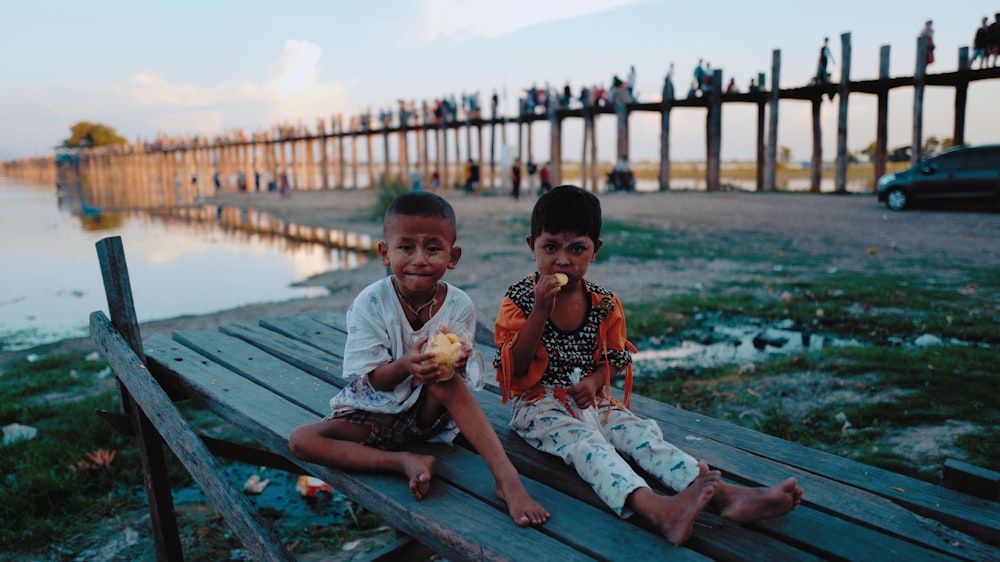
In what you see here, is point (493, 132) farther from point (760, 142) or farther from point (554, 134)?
point (760, 142)

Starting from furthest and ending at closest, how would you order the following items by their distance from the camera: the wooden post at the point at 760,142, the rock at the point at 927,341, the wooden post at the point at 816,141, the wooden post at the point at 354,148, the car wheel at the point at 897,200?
the wooden post at the point at 354,148, the wooden post at the point at 760,142, the wooden post at the point at 816,141, the car wheel at the point at 897,200, the rock at the point at 927,341

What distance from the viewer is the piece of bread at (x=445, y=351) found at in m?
1.99

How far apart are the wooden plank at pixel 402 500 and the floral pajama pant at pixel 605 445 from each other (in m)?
0.30

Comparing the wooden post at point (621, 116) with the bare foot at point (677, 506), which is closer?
the bare foot at point (677, 506)

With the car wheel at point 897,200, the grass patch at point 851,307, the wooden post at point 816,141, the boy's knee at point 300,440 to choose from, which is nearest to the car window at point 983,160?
the car wheel at point 897,200

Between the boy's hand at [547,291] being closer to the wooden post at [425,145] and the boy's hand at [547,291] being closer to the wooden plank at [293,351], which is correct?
the wooden plank at [293,351]

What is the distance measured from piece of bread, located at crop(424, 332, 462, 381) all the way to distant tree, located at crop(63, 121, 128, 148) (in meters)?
106

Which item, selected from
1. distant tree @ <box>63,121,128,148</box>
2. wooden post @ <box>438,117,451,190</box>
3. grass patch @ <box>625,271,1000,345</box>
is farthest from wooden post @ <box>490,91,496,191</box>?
distant tree @ <box>63,121,128,148</box>

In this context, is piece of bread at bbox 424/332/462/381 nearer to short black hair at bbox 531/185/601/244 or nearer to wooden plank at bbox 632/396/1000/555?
short black hair at bbox 531/185/601/244

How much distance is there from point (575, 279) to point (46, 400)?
4.89 m

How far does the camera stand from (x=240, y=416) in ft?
8.90

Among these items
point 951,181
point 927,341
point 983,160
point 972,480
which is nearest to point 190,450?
point 972,480

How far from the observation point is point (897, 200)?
45.5 ft

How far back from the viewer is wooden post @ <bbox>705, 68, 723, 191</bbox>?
61.9 ft
